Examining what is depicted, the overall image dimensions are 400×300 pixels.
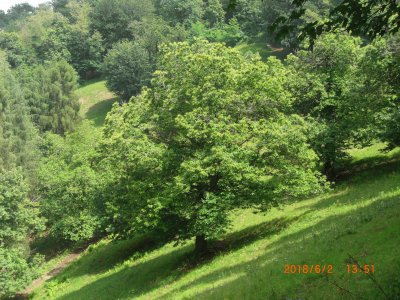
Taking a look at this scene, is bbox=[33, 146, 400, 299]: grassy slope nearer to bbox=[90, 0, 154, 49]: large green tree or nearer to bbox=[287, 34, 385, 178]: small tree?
bbox=[287, 34, 385, 178]: small tree

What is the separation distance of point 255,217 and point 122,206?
10066mm

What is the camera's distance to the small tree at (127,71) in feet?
293

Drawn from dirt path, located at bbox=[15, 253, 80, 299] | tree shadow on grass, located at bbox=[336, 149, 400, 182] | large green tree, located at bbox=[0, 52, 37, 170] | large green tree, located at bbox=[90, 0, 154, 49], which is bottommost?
dirt path, located at bbox=[15, 253, 80, 299]

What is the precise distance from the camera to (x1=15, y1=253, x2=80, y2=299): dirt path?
134ft

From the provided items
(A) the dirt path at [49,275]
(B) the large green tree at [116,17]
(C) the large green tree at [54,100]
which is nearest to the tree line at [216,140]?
(A) the dirt path at [49,275]

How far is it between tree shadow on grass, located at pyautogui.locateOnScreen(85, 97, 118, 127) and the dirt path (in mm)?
43315

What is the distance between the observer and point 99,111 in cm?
9344

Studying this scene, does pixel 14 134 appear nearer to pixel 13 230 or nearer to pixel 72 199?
pixel 72 199
